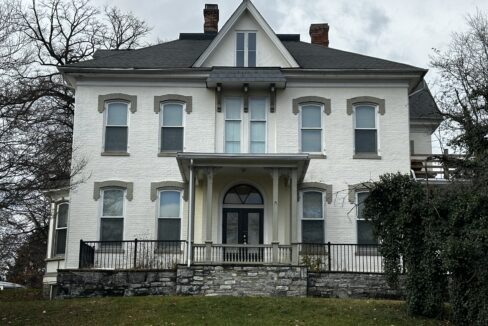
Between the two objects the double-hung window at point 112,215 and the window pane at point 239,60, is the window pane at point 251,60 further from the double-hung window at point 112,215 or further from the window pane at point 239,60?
the double-hung window at point 112,215

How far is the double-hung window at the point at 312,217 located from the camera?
23.5 meters

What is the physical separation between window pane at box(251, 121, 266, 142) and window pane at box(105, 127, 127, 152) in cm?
441

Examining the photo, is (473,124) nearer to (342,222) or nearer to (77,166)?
(342,222)

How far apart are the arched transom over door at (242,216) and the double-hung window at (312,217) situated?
1451mm

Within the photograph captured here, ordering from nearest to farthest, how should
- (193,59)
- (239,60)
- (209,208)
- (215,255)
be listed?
(209,208) < (215,255) < (239,60) < (193,59)

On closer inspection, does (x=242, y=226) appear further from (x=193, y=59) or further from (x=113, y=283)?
(x=193, y=59)

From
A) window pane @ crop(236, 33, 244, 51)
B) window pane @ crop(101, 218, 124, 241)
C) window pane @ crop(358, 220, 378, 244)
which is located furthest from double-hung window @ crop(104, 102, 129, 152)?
window pane @ crop(358, 220, 378, 244)

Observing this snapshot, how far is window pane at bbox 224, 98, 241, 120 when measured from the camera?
24.3 meters

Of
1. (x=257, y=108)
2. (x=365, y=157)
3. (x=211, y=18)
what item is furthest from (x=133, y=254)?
(x=211, y=18)

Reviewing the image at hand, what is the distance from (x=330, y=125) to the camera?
2427 centimetres

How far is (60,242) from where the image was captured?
24562mm

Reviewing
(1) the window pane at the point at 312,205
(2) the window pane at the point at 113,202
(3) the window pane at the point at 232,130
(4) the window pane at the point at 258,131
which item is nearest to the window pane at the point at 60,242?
(2) the window pane at the point at 113,202

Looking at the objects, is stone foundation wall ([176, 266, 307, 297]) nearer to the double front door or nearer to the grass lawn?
the grass lawn

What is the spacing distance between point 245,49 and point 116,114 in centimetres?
506
